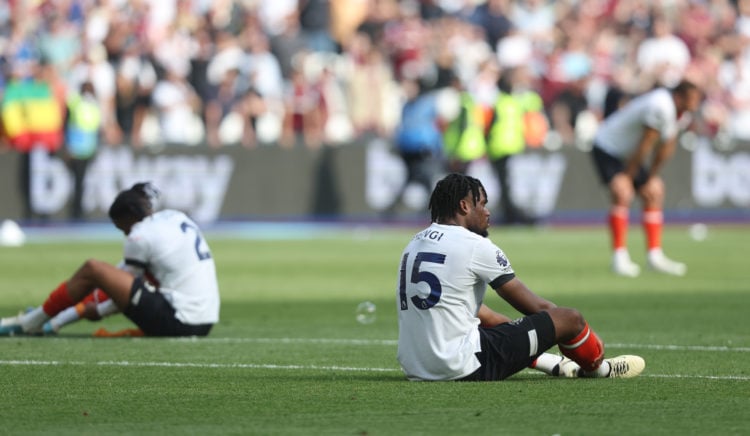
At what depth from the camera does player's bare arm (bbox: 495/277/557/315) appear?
9094 mm

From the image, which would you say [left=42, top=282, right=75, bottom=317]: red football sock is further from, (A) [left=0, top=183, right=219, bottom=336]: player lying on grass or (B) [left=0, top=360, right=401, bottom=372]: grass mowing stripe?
(B) [left=0, top=360, right=401, bottom=372]: grass mowing stripe

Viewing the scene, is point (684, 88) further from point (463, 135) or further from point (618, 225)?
point (463, 135)

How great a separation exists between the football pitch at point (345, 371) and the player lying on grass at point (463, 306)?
0.52 feet

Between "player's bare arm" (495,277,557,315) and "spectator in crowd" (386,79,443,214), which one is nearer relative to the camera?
"player's bare arm" (495,277,557,315)

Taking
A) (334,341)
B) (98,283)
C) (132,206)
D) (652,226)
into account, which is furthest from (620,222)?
(98,283)

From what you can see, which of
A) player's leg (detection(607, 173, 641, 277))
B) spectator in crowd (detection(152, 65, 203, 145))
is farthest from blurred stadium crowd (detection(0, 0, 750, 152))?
player's leg (detection(607, 173, 641, 277))

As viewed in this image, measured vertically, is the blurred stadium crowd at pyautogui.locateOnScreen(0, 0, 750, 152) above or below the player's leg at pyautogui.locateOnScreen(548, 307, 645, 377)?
above

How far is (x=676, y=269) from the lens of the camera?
19656mm

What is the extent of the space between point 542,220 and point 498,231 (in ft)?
5.06

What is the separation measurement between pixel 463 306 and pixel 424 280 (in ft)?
0.86

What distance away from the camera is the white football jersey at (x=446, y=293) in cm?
905

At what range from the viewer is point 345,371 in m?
10.3

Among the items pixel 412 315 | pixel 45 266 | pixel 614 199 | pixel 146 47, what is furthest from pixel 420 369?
pixel 146 47

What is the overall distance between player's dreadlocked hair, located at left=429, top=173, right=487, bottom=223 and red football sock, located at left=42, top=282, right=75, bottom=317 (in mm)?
4084
